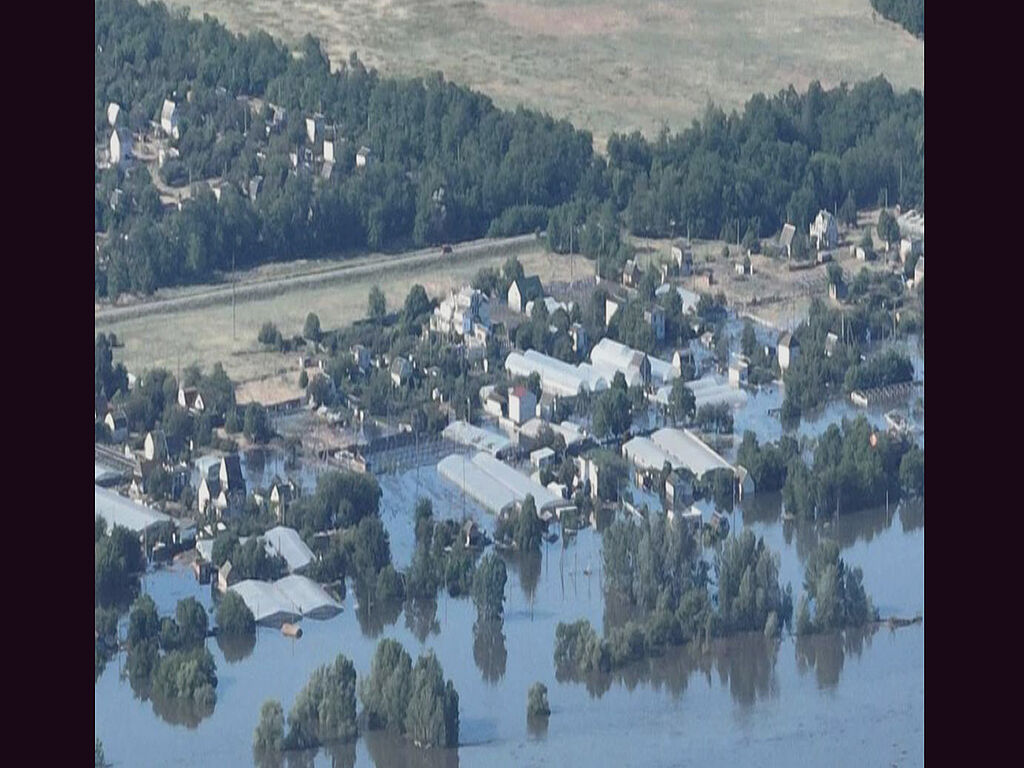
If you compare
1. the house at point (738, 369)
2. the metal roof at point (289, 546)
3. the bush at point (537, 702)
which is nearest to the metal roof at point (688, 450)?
the house at point (738, 369)

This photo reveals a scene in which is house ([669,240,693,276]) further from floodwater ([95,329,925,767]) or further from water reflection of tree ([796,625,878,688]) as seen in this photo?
water reflection of tree ([796,625,878,688])

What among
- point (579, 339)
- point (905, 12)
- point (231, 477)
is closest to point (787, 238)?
point (579, 339)

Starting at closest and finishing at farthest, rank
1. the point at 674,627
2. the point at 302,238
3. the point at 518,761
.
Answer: the point at 518,761, the point at 674,627, the point at 302,238

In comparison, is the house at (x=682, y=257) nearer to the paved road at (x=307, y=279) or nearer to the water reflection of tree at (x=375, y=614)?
the paved road at (x=307, y=279)

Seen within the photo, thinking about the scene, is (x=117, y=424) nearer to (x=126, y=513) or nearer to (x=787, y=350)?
(x=126, y=513)

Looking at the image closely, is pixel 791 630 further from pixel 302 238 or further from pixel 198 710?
pixel 302 238

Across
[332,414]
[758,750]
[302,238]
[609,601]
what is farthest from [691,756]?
[302,238]

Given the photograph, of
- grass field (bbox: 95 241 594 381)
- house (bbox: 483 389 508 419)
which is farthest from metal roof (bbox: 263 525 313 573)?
grass field (bbox: 95 241 594 381)
